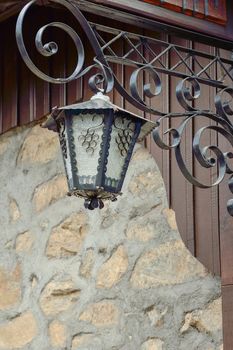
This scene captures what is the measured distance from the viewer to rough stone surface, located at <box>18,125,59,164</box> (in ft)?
13.5

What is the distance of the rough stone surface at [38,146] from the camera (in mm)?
4105

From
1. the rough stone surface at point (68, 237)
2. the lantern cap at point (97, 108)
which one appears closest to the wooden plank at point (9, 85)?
the rough stone surface at point (68, 237)

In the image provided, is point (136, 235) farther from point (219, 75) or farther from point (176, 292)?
point (219, 75)

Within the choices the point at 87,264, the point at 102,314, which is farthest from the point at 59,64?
the point at 102,314

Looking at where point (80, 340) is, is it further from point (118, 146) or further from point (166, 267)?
point (118, 146)

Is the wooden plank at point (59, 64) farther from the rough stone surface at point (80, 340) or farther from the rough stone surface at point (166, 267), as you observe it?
the rough stone surface at point (80, 340)

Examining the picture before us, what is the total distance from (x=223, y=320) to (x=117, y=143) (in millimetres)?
968

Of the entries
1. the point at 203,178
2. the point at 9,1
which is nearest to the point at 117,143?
the point at 203,178

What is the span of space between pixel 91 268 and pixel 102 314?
23cm

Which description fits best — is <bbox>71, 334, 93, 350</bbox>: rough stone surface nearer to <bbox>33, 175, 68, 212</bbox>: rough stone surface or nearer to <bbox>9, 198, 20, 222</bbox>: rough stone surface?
<bbox>33, 175, 68, 212</bbox>: rough stone surface

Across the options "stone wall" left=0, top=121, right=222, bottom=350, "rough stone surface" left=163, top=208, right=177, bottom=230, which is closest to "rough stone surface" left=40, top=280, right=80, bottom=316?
"stone wall" left=0, top=121, right=222, bottom=350

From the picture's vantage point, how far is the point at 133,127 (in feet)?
8.35

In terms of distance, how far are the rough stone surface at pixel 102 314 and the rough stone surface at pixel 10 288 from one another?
0.53 m

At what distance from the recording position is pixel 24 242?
4133 millimetres
